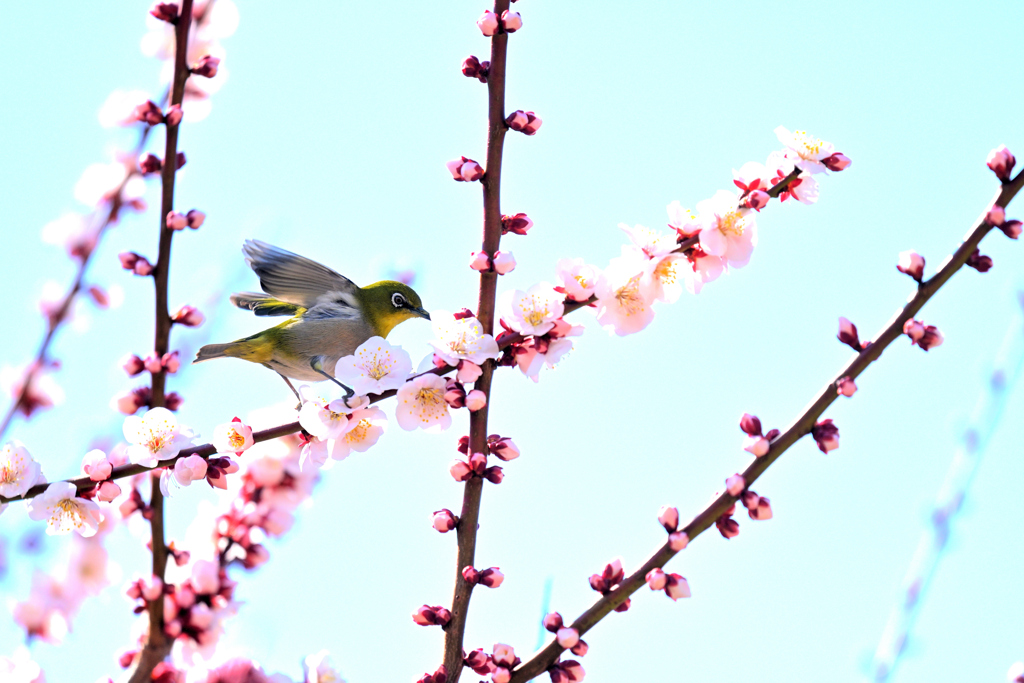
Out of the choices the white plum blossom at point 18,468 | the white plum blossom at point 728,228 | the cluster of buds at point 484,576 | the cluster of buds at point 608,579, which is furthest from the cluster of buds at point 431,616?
the white plum blossom at point 728,228

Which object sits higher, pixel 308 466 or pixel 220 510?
pixel 308 466

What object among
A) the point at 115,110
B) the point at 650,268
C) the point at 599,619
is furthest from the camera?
the point at 115,110

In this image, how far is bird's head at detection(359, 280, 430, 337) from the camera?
10.7ft

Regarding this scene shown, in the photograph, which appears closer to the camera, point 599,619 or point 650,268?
point 599,619

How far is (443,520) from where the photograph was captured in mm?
1818

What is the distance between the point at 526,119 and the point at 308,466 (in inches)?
39.3

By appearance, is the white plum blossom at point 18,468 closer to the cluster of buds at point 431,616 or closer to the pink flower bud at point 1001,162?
the cluster of buds at point 431,616

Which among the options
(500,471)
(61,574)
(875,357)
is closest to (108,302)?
(61,574)

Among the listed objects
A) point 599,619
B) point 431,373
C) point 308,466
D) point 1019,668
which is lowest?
point 308,466

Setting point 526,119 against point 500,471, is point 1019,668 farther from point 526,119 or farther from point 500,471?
point 526,119

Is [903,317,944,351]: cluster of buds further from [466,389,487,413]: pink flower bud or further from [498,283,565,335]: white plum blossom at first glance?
[466,389,487,413]: pink flower bud

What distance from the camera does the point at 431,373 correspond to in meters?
1.96

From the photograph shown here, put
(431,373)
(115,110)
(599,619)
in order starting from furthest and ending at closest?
(115,110)
(431,373)
(599,619)

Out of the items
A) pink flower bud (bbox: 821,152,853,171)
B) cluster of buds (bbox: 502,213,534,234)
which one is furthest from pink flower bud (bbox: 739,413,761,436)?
pink flower bud (bbox: 821,152,853,171)
